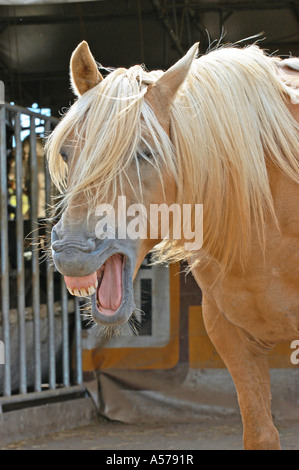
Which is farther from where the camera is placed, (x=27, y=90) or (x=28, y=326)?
(x=27, y=90)

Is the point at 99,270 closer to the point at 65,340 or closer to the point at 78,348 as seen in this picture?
the point at 65,340

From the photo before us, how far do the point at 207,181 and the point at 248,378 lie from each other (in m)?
0.80

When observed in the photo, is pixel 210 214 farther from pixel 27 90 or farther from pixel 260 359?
pixel 27 90

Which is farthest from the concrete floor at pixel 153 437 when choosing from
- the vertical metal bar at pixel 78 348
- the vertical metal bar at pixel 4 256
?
the vertical metal bar at pixel 4 256

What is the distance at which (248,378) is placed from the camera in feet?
7.89

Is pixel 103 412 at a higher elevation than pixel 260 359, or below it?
below

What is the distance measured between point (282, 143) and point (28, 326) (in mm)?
3079

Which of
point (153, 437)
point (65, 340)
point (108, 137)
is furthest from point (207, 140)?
point (65, 340)

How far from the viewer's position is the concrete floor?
4.14 meters

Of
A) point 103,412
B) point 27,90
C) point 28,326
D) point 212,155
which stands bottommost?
point 103,412

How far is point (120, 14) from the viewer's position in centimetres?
491

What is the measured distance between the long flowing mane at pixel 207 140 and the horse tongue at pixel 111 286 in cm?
18
